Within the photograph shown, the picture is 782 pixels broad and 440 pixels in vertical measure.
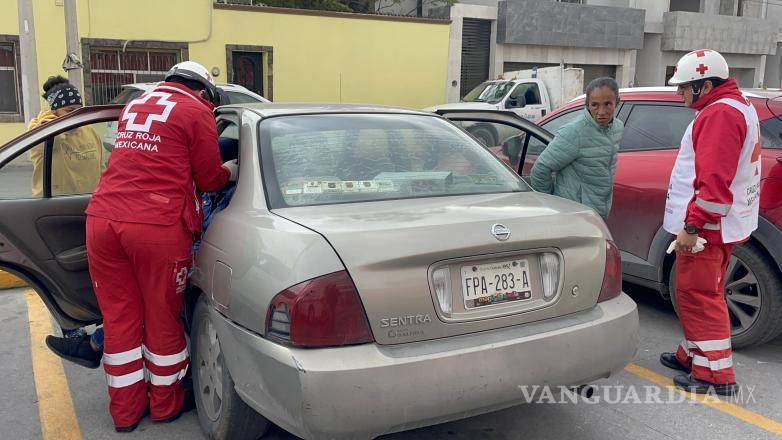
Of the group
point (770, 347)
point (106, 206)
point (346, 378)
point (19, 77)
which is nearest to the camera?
point (346, 378)

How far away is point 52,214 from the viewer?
355 centimetres

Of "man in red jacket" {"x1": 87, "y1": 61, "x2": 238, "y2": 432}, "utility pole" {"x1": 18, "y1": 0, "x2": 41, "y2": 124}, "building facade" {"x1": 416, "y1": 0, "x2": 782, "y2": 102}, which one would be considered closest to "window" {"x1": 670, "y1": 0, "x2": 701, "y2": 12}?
"building facade" {"x1": 416, "y1": 0, "x2": 782, "y2": 102}

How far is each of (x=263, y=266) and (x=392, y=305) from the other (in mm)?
500

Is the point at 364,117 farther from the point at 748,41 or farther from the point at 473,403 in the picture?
the point at 748,41

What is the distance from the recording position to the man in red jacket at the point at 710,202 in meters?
3.30

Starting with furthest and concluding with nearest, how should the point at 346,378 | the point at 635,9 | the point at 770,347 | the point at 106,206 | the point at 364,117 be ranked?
the point at 635,9
the point at 770,347
the point at 364,117
the point at 106,206
the point at 346,378

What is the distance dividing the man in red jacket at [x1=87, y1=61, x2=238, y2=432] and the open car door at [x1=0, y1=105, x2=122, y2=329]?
0.49 m

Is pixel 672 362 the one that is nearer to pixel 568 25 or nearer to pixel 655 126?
pixel 655 126

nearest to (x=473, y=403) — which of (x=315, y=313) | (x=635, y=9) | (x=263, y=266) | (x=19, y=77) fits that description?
(x=315, y=313)

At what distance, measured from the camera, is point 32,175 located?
3.68m

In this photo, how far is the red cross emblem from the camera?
307 cm

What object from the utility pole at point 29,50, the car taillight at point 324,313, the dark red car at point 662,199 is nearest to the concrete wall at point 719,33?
the utility pole at point 29,50

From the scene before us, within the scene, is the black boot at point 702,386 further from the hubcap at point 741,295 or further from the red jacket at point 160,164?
the red jacket at point 160,164

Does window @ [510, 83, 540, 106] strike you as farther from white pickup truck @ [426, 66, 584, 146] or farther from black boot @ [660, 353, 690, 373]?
black boot @ [660, 353, 690, 373]
